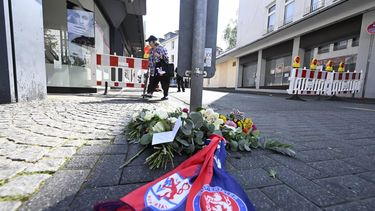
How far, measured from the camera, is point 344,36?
9109mm

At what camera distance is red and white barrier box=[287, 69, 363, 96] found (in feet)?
24.0

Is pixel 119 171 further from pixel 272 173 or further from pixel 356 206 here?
pixel 356 206

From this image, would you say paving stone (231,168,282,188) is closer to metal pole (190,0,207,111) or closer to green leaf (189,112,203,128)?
green leaf (189,112,203,128)

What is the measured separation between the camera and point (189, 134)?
149 cm

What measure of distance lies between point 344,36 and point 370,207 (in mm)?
10764

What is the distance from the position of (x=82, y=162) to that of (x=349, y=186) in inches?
68.4

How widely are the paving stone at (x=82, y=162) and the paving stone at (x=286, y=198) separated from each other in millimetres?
1126

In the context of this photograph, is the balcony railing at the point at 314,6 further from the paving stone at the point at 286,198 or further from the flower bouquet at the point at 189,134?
the paving stone at the point at 286,198

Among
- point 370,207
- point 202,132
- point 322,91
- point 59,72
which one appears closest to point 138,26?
point 59,72

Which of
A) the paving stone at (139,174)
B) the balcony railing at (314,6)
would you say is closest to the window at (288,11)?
the balcony railing at (314,6)

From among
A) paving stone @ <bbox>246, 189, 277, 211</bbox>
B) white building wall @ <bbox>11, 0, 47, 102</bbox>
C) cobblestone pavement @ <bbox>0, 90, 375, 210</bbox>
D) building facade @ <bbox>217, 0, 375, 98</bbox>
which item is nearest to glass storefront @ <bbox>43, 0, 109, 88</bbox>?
white building wall @ <bbox>11, 0, 47, 102</bbox>

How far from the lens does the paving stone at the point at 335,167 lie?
1441 millimetres

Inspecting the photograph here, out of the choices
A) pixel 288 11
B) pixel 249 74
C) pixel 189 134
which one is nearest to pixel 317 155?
pixel 189 134

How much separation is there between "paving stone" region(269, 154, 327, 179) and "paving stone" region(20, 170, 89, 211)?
4.62 ft
